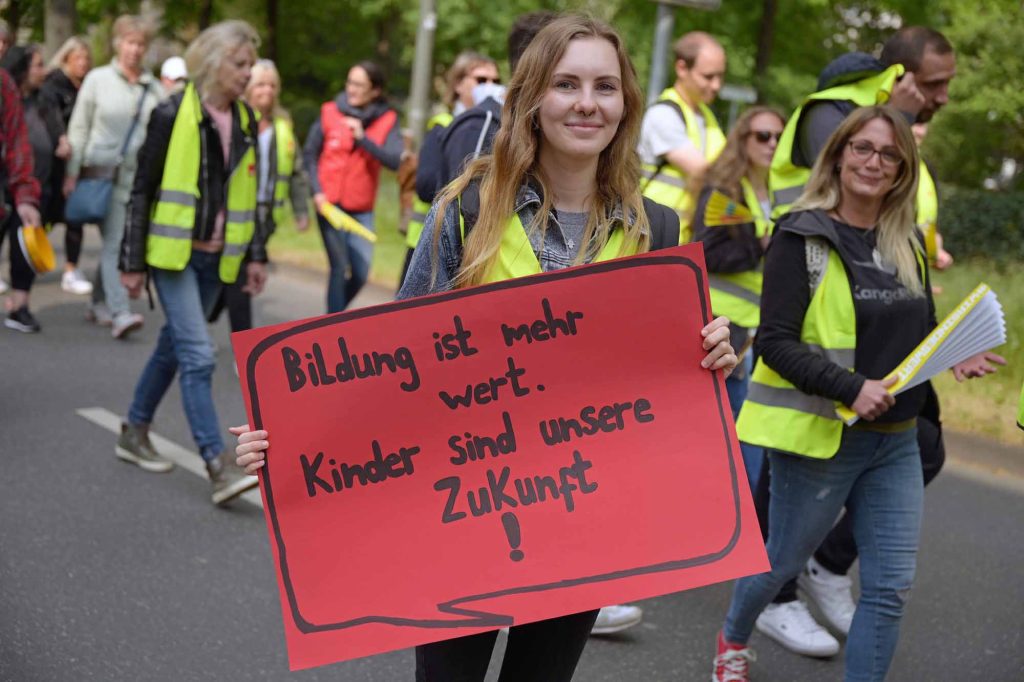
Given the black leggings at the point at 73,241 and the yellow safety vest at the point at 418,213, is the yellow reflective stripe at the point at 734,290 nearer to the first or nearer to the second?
the yellow safety vest at the point at 418,213

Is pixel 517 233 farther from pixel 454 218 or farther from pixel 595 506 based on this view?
pixel 595 506

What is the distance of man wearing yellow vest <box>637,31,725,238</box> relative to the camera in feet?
17.6

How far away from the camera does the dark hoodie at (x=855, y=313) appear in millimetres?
3408

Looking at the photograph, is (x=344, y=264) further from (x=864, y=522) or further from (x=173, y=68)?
(x=864, y=522)

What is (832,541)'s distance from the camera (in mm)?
4445

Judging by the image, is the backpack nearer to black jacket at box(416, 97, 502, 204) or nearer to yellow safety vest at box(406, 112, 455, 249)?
black jacket at box(416, 97, 502, 204)

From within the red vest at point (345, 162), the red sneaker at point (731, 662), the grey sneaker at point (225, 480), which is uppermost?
the red sneaker at point (731, 662)

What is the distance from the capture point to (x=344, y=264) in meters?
8.16

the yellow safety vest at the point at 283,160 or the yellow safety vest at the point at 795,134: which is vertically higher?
the yellow safety vest at the point at 795,134

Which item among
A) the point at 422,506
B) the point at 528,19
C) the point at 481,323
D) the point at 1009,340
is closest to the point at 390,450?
the point at 422,506

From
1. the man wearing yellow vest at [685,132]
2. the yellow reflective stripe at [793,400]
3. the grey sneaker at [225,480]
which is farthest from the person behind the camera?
the man wearing yellow vest at [685,132]

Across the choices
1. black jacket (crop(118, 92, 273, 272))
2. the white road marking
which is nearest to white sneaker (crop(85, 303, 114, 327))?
the white road marking

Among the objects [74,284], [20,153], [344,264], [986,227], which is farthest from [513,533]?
[986,227]

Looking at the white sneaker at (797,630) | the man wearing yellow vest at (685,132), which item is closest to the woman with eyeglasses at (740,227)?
the man wearing yellow vest at (685,132)
